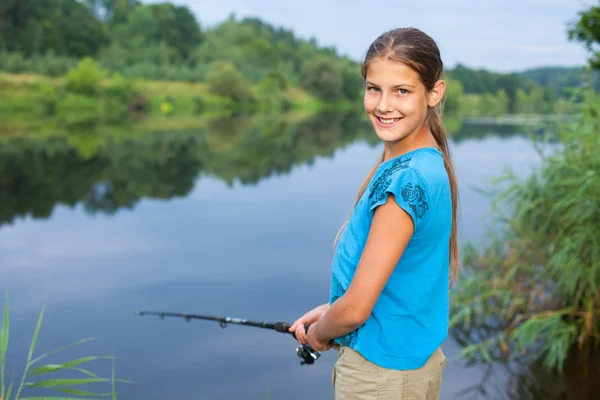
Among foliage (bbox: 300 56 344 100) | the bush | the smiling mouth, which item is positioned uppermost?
foliage (bbox: 300 56 344 100)

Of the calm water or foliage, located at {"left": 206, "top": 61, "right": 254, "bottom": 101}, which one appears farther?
foliage, located at {"left": 206, "top": 61, "right": 254, "bottom": 101}

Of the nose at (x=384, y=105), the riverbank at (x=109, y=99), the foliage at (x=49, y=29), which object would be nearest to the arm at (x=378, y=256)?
the nose at (x=384, y=105)

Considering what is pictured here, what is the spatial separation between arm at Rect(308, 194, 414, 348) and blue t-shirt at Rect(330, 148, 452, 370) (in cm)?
5

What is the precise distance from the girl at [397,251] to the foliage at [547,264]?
3.56 metres

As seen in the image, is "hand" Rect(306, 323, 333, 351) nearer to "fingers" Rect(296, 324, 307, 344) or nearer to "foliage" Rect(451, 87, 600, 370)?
"fingers" Rect(296, 324, 307, 344)

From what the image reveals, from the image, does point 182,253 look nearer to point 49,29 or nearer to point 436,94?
point 436,94

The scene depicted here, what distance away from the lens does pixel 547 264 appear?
5223 millimetres

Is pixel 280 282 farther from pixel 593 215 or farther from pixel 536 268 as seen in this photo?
pixel 593 215

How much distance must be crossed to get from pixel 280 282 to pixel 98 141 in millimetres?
20397

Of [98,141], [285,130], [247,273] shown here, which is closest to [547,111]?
[285,130]

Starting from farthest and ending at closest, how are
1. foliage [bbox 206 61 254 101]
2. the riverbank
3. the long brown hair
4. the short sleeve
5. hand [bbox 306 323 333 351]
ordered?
1. foliage [bbox 206 61 254 101]
2. the riverbank
3. hand [bbox 306 323 333 351]
4. the long brown hair
5. the short sleeve

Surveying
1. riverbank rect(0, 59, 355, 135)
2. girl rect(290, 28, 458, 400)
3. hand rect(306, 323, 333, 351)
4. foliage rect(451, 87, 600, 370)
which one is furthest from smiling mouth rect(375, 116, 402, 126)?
riverbank rect(0, 59, 355, 135)

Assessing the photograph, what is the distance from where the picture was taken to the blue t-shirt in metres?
1.52

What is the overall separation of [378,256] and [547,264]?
13.9 ft
